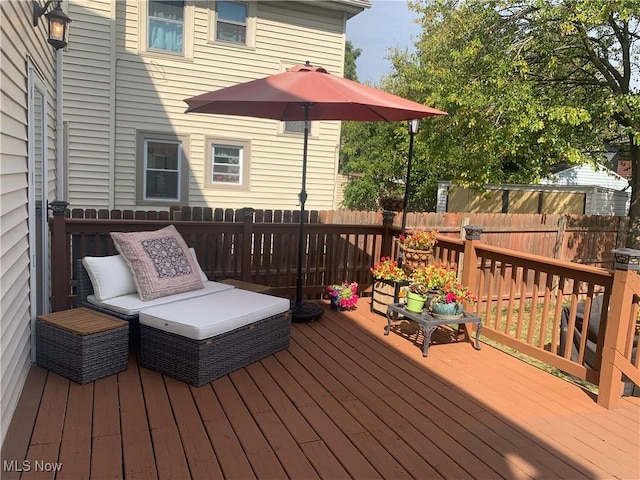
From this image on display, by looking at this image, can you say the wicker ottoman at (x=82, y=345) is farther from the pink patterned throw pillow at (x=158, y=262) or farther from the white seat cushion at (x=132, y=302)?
the pink patterned throw pillow at (x=158, y=262)

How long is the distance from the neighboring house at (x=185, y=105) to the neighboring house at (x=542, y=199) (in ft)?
15.2

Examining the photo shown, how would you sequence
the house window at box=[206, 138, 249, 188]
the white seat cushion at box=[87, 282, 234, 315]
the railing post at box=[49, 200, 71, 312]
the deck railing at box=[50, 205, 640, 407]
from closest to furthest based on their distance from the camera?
the deck railing at box=[50, 205, 640, 407]
the white seat cushion at box=[87, 282, 234, 315]
the railing post at box=[49, 200, 71, 312]
the house window at box=[206, 138, 249, 188]

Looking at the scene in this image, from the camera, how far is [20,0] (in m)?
3.01

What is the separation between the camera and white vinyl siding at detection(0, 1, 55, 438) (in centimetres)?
241

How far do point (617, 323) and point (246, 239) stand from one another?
3319mm

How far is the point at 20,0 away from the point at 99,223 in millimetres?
1820

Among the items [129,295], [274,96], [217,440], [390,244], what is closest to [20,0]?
[274,96]

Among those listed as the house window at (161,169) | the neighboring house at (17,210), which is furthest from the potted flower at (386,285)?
the house window at (161,169)

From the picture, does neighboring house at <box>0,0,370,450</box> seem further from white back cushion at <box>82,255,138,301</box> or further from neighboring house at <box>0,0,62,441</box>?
white back cushion at <box>82,255,138,301</box>

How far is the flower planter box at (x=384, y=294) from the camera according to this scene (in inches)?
185

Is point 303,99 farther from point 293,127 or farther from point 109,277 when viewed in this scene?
point 293,127

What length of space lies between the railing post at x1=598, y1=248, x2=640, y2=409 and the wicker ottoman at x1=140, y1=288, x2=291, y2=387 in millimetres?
2275

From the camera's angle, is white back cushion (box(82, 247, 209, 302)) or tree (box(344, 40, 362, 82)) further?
tree (box(344, 40, 362, 82))

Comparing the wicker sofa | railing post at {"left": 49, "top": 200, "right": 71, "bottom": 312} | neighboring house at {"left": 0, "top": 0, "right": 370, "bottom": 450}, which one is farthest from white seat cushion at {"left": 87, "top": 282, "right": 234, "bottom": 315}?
neighboring house at {"left": 0, "top": 0, "right": 370, "bottom": 450}
